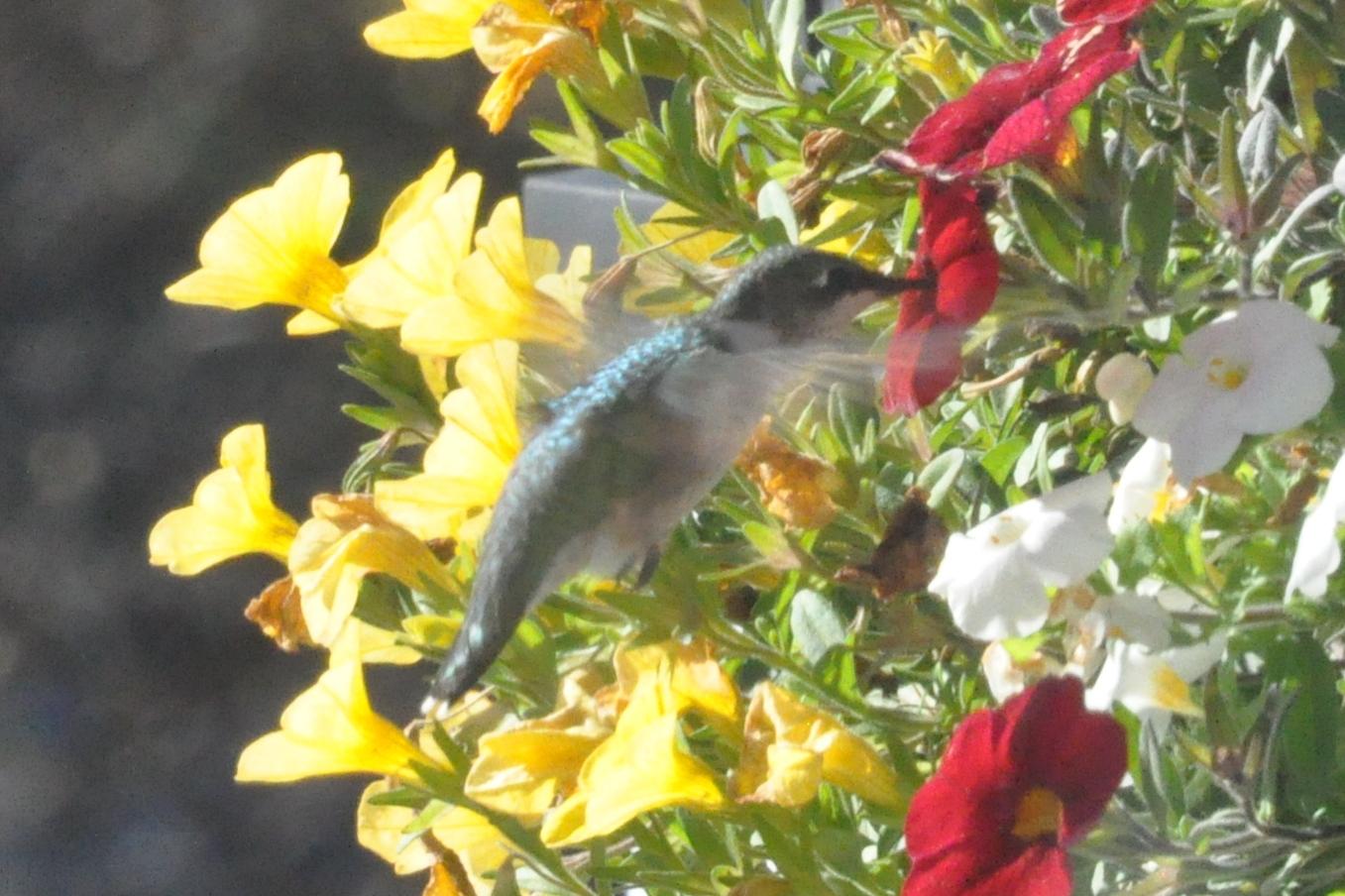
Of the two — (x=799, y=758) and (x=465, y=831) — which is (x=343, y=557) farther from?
(x=799, y=758)

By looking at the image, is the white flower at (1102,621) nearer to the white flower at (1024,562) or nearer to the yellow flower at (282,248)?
the white flower at (1024,562)

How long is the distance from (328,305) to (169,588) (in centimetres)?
233

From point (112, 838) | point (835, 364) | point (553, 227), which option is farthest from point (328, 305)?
point (112, 838)

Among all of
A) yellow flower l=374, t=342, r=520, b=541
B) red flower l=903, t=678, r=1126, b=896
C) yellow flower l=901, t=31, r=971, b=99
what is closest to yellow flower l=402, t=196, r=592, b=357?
yellow flower l=374, t=342, r=520, b=541

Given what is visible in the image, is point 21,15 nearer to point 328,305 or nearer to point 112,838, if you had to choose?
point 112,838

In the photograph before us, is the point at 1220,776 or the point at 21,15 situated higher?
the point at 1220,776

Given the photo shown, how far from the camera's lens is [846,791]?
0.87 metres

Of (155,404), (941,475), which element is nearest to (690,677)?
(941,475)

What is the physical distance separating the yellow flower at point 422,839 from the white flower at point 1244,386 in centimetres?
44

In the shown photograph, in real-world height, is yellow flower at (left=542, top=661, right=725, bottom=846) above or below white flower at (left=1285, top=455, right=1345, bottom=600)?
below

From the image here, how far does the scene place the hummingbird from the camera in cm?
80

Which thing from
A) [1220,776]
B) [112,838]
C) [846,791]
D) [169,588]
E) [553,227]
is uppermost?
[1220,776]

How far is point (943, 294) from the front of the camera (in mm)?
695

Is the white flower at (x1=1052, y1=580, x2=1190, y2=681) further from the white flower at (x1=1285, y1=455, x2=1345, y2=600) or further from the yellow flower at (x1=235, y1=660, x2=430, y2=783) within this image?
the yellow flower at (x1=235, y1=660, x2=430, y2=783)
